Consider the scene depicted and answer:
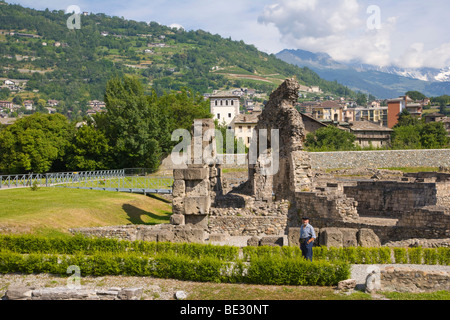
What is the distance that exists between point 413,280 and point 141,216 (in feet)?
72.2

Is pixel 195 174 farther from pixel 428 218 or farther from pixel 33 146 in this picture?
pixel 33 146

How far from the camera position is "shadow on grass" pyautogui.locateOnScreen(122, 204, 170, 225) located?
29.9 metres

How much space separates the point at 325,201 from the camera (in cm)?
2217

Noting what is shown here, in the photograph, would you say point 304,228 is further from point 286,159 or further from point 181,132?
point 181,132

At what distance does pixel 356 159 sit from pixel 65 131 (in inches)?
1521

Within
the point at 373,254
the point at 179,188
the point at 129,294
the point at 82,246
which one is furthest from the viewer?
the point at 179,188

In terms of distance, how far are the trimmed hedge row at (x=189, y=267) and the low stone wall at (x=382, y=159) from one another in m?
49.4

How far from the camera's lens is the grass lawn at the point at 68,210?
2252 centimetres

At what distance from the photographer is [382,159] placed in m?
60.5

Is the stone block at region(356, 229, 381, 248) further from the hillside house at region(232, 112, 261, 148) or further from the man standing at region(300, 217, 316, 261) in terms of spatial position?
the hillside house at region(232, 112, 261, 148)

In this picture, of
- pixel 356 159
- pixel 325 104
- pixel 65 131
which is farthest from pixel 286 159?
pixel 325 104

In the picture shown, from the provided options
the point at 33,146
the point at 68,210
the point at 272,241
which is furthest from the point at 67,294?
the point at 33,146

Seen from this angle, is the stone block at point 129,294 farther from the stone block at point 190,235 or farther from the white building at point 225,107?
the white building at point 225,107

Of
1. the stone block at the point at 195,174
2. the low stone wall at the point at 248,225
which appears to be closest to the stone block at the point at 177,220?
the low stone wall at the point at 248,225
